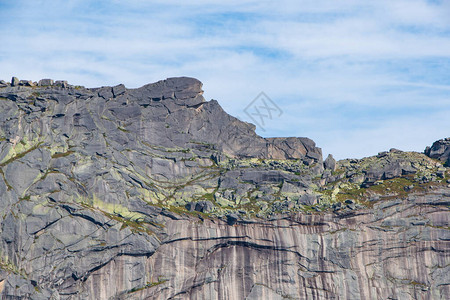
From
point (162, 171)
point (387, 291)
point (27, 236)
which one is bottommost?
point (387, 291)

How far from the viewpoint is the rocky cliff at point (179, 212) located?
154 m

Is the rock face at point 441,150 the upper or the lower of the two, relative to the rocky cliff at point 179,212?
upper

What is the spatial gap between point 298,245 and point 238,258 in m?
11.3

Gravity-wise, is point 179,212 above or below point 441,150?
below

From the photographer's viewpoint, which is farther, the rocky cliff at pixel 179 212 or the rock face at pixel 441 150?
the rock face at pixel 441 150

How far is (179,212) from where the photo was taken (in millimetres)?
162875

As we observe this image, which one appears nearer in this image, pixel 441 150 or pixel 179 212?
pixel 179 212

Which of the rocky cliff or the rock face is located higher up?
the rock face

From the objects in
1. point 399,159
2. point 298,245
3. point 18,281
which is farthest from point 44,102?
point 399,159

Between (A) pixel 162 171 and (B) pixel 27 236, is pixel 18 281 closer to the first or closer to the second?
(B) pixel 27 236

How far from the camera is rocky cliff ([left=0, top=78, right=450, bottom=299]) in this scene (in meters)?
154

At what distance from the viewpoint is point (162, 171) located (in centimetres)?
17275

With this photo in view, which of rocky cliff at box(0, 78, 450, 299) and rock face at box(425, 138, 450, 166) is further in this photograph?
rock face at box(425, 138, 450, 166)

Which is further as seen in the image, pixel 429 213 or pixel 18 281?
pixel 429 213
